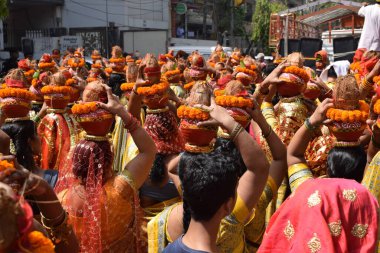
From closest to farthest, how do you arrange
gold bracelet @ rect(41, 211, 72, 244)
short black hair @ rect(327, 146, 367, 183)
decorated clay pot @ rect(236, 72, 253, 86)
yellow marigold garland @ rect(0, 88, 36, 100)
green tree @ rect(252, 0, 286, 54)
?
1. gold bracelet @ rect(41, 211, 72, 244)
2. short black hair @ rect(327, 146, 367, 183)
3. yellow marigold garland @ rect(0, 88, 36, 100)
4. decorated clay pot @ rect(236, 72, 253, 86)
5. green tree @ rect(252, 0, 286, 54)

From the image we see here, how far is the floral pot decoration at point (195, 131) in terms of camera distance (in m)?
3.07

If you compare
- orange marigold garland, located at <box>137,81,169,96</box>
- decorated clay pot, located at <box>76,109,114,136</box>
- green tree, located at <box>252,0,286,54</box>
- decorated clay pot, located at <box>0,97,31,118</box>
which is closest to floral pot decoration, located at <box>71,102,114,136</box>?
decorated clay pot, located at <box>76,109,114,136</box>

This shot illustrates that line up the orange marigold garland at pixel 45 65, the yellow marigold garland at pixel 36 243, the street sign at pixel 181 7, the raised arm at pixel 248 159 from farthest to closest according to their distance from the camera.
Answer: the street sign at pixel 181 7
the orange marigold garland at pixel 45 65
the raised arm at pixel 248 159
the yellow marigold garland at pixel 36 243

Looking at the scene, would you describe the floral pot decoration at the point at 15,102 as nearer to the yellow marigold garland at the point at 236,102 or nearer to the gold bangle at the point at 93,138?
the gold bangle at the point at 93,138

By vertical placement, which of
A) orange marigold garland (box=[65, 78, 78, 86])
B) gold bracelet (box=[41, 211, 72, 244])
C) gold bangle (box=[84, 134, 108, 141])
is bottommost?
gold bracelet (box=[41, 211, 72, 244])

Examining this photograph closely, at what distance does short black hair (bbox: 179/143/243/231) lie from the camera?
7.65 ft

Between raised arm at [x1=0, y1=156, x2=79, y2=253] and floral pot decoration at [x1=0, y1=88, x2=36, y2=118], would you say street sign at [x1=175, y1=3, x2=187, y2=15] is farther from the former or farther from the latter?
raised arm at [x1=0, y1=156, x2=79, y2=253]

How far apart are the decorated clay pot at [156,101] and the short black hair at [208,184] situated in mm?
2056

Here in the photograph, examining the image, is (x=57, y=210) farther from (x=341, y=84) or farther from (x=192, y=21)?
(x=192, y=21)

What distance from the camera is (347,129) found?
3.05m

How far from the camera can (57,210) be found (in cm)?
261

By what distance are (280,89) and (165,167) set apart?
3.69 feet

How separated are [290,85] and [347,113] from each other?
1271 mm

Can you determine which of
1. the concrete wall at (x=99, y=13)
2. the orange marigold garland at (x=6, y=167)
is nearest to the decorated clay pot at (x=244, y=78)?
the orange marigold garland at (x=6, y=167)
